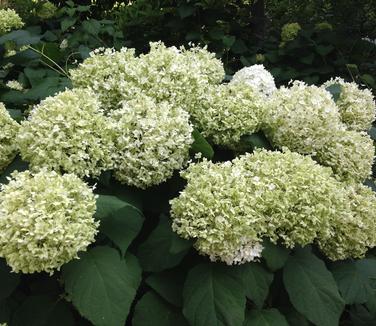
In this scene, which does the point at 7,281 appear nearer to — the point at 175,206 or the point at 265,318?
the point at 175,206

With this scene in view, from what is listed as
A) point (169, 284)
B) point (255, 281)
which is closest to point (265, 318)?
point (255, 281)

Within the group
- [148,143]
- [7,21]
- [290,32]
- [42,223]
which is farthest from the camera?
[290,32]

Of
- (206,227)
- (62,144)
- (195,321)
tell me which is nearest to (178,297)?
(195,321)

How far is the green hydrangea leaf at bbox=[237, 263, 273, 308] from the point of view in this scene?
164 centimetres

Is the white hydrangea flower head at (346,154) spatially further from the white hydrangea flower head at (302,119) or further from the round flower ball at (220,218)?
the round flower ball at (220,218)

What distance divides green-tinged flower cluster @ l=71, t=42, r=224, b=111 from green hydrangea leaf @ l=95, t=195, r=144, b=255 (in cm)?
53

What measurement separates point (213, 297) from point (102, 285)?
0.34 m

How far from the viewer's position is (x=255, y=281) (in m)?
1.66

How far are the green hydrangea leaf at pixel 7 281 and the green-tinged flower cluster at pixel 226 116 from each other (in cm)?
91

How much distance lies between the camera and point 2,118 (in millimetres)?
1894

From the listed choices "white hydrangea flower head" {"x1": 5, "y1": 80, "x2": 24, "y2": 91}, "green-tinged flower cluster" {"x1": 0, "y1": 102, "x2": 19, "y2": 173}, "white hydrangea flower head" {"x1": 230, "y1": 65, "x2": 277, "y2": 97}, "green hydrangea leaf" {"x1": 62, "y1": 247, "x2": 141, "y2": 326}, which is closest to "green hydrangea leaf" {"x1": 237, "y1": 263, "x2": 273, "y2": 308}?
"green hydrangea leaf" {"x1": 62, "y1": 247, "x2": 141, "y2": 326}

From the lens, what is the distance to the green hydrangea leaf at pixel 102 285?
143cm

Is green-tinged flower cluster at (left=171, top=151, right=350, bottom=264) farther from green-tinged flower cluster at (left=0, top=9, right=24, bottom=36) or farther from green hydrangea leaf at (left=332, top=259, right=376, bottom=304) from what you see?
green-tinged flower cluster at (left=0, top=9, right=24, bottom=36)

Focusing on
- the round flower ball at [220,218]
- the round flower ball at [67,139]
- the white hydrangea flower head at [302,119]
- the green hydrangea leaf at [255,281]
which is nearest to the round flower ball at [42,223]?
the round flower ball at [67,139]
